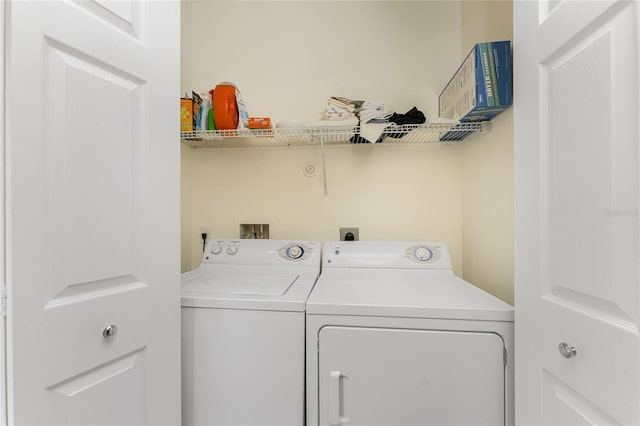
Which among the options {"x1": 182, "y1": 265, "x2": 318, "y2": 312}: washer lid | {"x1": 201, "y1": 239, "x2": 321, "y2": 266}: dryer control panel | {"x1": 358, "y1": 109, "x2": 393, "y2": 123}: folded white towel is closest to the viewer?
{"x1": 182, "y1": 265, "x2": 318, "y2": 312}: washer lid

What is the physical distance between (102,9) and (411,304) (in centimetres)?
135

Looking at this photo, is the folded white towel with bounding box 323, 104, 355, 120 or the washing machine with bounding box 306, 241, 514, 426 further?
the folded white towel with bounding box 323, 104, 355, 120

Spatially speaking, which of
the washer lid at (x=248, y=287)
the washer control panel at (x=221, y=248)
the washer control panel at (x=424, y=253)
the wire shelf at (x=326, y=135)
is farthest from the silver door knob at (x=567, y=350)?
the washer control panel at (x=221, y=248)

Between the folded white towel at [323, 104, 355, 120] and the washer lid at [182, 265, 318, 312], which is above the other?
the folded white towel at [323, 104, 355, 120]

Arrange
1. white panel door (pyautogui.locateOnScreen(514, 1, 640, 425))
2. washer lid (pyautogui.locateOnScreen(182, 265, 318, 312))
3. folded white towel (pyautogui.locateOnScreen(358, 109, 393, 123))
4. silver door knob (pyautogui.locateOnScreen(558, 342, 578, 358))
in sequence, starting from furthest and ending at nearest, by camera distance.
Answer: folded white towel (pyautogui.locateOnScreen(358, 109, 393, 123)) < washer lid (pyautogui.locateOnScreen(182, 265, 318, 312)) < silver door knob (pyautogui.locateOnScreen(558, 342, 578, 358)) < white panel door (pyautogui.locateOnScreen(514, 1, 640, 425))

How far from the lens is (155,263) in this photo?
35.6 inches

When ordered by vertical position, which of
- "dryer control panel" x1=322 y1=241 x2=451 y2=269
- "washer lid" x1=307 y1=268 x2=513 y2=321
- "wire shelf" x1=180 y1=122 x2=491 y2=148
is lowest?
"washer lid" x1=307 y1=268 x2=513 y2=321

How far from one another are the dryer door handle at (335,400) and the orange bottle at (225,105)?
1.41 m

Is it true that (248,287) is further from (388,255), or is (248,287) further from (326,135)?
(326,135)

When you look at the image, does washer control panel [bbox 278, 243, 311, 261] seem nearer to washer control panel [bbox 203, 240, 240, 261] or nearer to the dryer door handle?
washer control panel [bbox 203, 240, 240, 261]

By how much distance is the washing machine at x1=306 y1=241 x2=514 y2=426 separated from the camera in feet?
3.17

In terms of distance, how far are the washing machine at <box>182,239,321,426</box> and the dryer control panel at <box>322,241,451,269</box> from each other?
1.70 feet

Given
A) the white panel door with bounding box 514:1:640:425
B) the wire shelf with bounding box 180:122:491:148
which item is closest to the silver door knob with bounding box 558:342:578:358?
the white panel door with bounding box 514:1:640:425

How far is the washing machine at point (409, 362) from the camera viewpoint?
965 millimetres
